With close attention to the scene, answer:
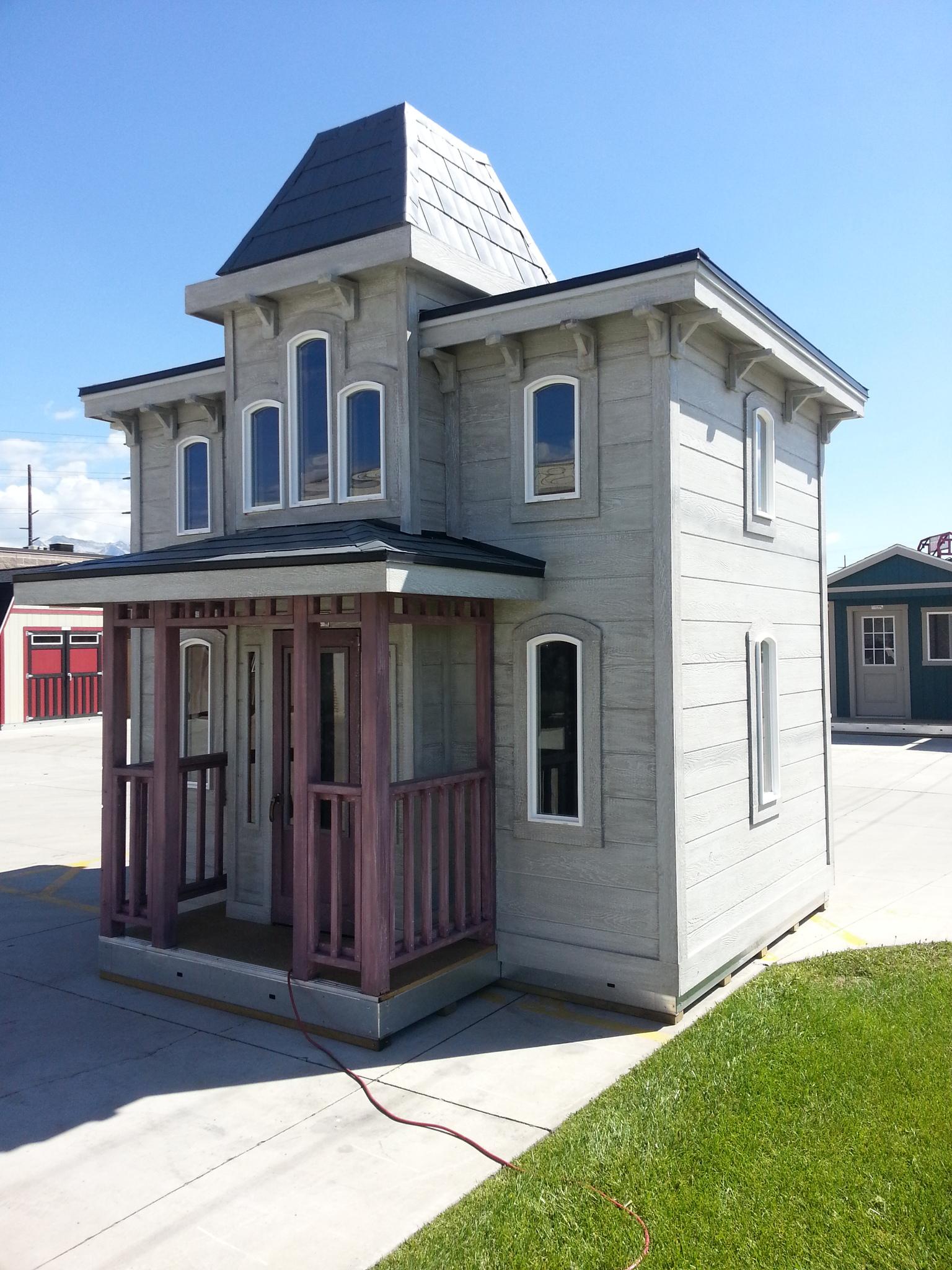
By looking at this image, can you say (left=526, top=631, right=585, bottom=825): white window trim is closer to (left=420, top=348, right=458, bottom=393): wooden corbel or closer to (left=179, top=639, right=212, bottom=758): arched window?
(left=420, top=348, right=458, bottom=393): wooden corbel

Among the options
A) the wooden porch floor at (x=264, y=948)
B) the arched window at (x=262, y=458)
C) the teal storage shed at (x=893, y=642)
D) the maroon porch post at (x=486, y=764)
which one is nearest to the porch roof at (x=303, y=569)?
the arched window at (x=262, y=458)

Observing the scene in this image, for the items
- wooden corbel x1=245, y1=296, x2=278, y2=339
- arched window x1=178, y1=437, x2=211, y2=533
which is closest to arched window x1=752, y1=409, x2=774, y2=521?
wooden corbel x1=245, y1=296, x2=278, y2=339

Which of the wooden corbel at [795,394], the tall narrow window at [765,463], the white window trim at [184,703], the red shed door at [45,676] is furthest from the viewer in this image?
the red shed door at [45,676]

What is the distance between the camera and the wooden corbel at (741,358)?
7.25 meters

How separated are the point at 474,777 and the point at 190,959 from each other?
7.74 feet

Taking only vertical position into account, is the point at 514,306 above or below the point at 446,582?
above

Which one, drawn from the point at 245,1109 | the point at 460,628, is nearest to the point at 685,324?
the point at 460,628

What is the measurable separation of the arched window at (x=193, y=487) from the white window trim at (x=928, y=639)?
17.9 meters

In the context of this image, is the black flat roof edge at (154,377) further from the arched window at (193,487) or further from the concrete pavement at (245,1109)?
the concrete pavement at (245,1109)

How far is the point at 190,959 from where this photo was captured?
273 inches

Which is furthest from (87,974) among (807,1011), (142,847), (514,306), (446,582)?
(514,306)

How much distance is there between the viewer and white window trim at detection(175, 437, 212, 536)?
368 inches

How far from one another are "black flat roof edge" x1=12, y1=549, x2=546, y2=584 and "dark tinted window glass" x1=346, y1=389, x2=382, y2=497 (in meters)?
1.35

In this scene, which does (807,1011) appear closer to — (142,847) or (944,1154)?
(944,1154)
